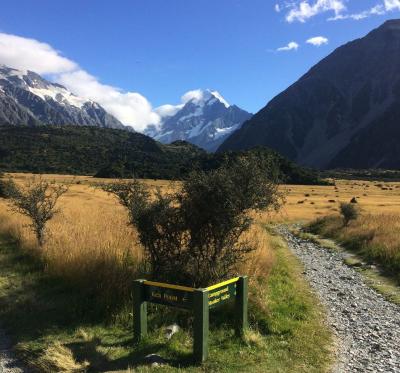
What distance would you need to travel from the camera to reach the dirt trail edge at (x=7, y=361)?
21.4ft

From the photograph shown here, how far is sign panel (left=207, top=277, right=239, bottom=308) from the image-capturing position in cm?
693

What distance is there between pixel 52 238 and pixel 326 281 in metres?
7.99

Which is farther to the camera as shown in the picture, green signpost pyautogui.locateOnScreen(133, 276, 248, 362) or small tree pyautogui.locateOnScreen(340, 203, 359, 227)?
small tree pyautogui.locateOnScreen(340, 203, 359, 227)

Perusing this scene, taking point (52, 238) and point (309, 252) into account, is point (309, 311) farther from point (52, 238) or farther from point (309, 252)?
point (309, 252)

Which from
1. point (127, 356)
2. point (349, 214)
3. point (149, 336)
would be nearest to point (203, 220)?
point (149, 336)

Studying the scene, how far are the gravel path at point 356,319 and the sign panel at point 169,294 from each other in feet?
7.83

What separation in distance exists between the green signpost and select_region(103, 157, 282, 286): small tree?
1114 mm

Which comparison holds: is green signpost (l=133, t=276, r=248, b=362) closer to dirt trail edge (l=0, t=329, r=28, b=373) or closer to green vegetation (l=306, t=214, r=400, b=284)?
dirt trail edge (l=0, t=329, r=28, b=373)

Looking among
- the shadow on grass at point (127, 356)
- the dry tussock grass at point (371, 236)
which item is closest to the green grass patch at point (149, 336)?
the shadow on grass at point (127, 356)

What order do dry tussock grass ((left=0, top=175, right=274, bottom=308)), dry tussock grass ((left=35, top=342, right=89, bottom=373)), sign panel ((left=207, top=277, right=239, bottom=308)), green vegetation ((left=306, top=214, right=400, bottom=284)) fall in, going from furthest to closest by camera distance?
green vegetation ((left=306, top=214, right=400, bottom=284))
dry tussock grass ((left=0, top=175, right=274, bottom=308))
sign panel ((left=207, top=277, right=239, bottom=308))
dry tussock grass ((left=35, top=342, right=89, bottom=373))

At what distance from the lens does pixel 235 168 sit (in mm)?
9047

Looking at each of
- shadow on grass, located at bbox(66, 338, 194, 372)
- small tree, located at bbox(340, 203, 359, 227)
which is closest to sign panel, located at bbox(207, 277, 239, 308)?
shadow on grass, located at bbox(66, 338, 194, 372)

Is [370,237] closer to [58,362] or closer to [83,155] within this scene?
[58,362]

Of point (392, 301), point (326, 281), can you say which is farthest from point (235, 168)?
point (326, 281)
